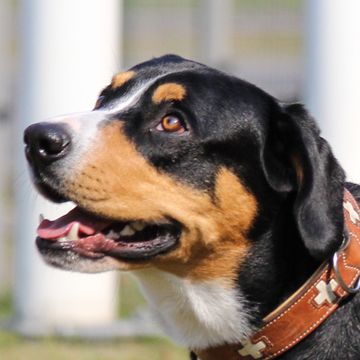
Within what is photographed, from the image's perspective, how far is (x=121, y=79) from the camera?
488 cm

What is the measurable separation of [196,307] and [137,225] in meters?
0.37

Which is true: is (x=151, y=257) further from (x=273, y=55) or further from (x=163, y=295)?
(x=273, y=55)

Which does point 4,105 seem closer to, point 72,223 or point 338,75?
point 338,75

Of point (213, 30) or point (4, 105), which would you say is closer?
point (4, 105)

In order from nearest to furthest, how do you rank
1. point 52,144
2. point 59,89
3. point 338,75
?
point 52,144, point 338,75, point 59,89

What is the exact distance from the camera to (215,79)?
4.66m

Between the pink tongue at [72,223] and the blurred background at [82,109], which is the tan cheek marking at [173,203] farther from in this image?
Result: the blurred background at [82,109]

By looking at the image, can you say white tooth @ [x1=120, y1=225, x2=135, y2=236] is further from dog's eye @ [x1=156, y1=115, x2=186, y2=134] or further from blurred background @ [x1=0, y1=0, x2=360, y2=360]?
blurred background @ [x1=0, y1=0, x2=360, y2=360]

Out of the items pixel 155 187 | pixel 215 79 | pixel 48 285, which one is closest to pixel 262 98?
pixel 215 79

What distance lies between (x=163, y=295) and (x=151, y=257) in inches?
8.2

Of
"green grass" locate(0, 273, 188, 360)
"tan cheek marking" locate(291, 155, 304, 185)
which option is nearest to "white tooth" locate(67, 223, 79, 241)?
"tan cheek marking" locate(291, 155, 304, 185)

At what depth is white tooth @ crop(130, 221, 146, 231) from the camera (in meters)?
4.54

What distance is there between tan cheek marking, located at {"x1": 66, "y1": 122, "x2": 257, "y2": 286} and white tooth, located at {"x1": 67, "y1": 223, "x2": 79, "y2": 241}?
0.11 metres

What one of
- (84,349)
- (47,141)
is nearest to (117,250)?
(47,141)
